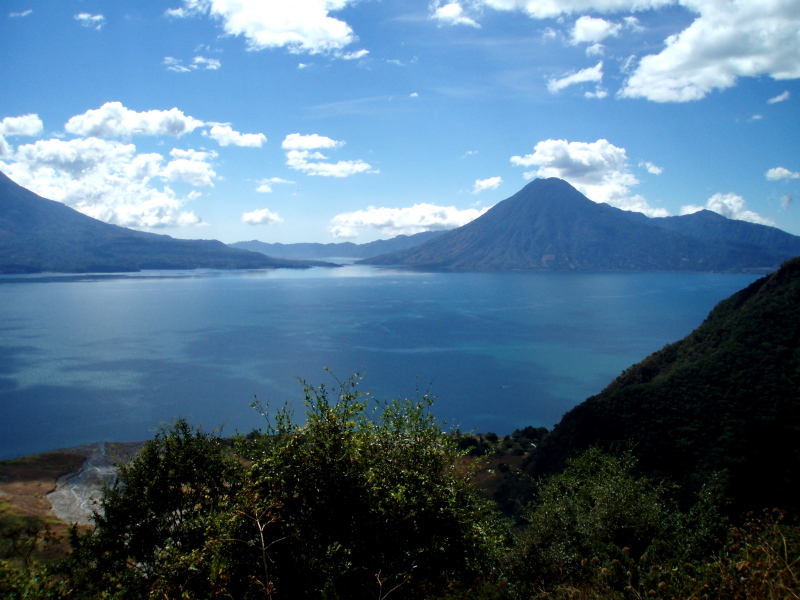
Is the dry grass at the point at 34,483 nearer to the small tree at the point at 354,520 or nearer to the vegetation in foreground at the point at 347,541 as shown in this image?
the vegetation in foreground at the point at 347,541

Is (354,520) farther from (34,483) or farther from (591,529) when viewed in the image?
(34,483)

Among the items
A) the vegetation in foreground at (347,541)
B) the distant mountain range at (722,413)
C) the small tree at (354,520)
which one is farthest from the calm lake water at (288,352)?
the distant mountain range at (722,413)

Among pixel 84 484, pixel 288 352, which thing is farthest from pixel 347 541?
pixel 288 352

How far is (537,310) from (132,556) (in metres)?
91.4

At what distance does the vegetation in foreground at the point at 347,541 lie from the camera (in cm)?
436

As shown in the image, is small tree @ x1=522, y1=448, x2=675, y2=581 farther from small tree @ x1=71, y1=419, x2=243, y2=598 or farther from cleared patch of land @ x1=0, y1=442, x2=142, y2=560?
cleared patch of land @ x1=0, y1=442, x2=142, y2=560

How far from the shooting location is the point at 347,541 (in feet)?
16.0

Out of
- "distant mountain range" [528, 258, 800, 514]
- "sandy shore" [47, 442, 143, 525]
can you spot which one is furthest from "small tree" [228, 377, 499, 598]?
"sandy shore" [47, 442, 143, 525]

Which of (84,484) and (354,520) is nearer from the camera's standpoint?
(354,520)

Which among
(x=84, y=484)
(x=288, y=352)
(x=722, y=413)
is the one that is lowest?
(x=84, y=484)

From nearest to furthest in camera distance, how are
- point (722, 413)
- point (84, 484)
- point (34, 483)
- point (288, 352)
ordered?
1. point (722, 413)
2. point (34, 483)
3. point (84, 484)
4. point (288, 352)

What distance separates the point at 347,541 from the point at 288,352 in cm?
5431

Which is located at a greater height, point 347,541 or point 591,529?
point 347,541

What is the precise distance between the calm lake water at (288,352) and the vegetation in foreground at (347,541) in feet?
25.6
